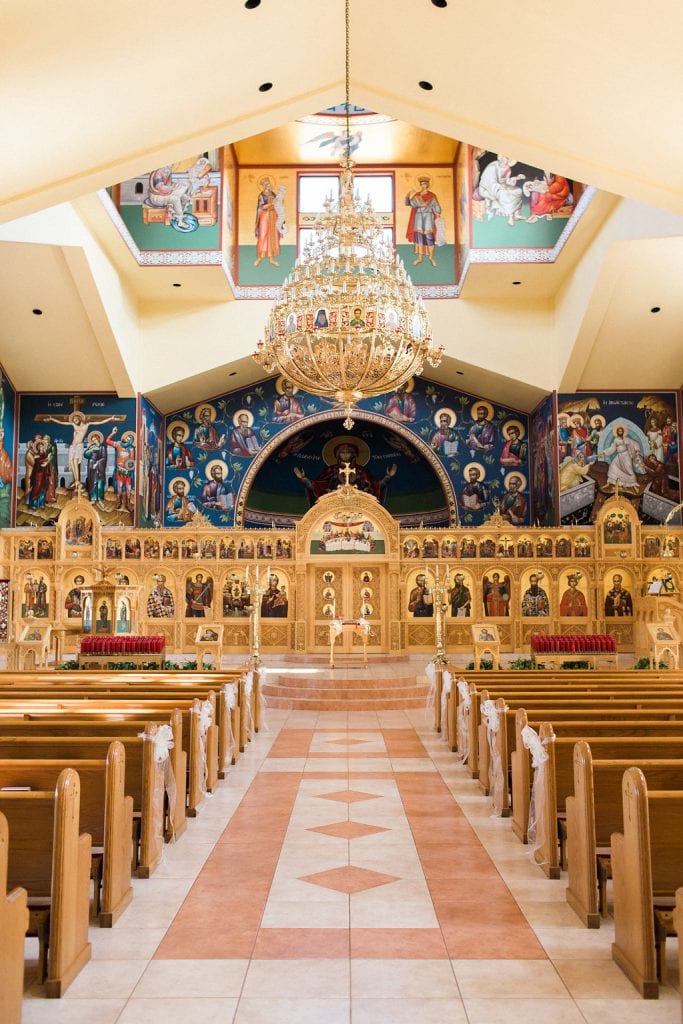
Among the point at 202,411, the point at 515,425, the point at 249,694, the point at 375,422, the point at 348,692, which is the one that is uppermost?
the point at 202,411

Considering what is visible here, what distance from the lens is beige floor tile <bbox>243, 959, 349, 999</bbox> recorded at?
13.1 ft

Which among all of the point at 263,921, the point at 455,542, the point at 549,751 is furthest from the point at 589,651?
the point at 263,921

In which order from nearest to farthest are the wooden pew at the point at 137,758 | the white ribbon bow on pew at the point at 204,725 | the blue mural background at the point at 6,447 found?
the wooden pew at the point at 137,758 → the white ribbon bow on pew at the point at 204,725 → the blue mural background at the point at 6,447

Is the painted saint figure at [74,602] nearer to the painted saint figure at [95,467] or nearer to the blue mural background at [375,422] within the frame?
the painted saint figure at [95,467]

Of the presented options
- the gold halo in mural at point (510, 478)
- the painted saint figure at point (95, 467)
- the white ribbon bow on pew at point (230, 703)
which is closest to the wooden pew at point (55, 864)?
the white ribbon bow on pew at point (230, 703)

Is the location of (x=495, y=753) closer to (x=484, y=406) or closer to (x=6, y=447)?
(x=6, y=447)

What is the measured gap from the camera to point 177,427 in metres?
24.1

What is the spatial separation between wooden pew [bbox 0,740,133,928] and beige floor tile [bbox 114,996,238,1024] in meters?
1.04

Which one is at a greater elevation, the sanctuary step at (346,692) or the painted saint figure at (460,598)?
the painted saint figure at (460,598)

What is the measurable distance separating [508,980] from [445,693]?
24.1 feet

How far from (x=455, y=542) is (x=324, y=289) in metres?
10.5

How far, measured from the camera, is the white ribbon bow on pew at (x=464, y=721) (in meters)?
9.34

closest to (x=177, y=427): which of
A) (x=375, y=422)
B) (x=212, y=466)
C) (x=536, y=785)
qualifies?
(x=212, y=466)

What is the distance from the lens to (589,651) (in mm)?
16234
